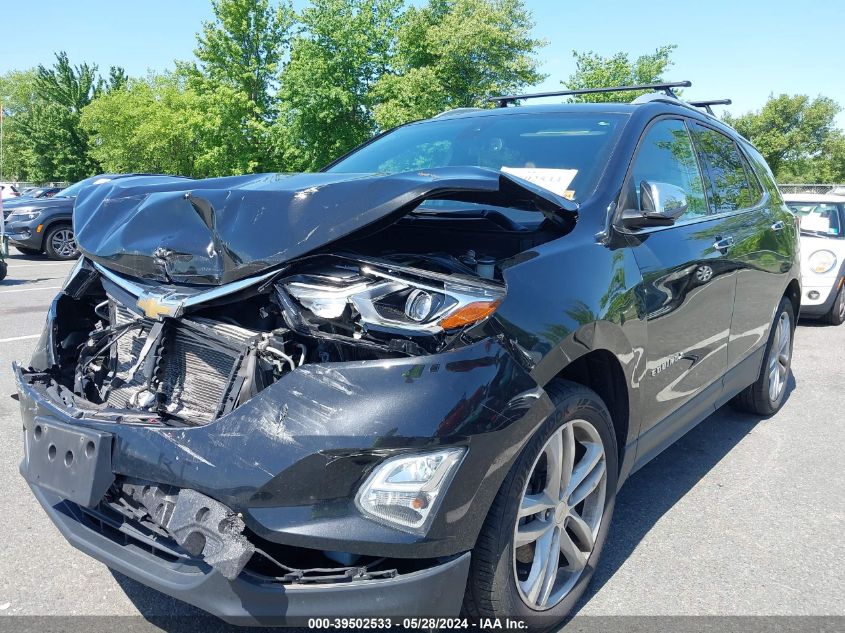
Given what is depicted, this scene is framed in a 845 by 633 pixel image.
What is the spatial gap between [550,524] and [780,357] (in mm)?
3482

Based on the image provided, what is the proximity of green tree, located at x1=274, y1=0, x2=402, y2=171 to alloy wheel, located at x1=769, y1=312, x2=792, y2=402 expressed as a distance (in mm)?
29084

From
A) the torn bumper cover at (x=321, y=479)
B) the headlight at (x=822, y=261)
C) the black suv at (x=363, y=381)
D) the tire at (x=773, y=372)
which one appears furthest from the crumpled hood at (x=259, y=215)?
the headlight at (x=822, y=261)

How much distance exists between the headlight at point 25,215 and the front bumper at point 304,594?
1548cm

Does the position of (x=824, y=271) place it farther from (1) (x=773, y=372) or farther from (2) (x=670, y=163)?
(2) (x=670, y=163)

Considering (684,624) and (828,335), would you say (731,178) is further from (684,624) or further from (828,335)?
(828,335)

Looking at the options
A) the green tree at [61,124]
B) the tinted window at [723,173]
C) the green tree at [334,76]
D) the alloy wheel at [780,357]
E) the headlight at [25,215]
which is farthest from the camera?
the green tree at [61,124]

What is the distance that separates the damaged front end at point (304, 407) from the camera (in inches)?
72.3

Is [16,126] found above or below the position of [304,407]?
below

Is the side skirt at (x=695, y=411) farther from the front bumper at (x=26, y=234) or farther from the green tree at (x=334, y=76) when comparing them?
the green tree at (x=334, y=76)

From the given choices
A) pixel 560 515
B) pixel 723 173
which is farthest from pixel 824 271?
pixel 560 515

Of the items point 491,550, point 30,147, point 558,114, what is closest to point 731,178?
point 558,114

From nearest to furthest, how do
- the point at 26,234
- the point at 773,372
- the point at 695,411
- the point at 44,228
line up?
the point at 695,411 < the point at 773,372 < the point at 26,234 < the point at 44,228

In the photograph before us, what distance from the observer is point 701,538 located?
3.22 metres

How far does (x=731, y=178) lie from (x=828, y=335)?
5416 mm
